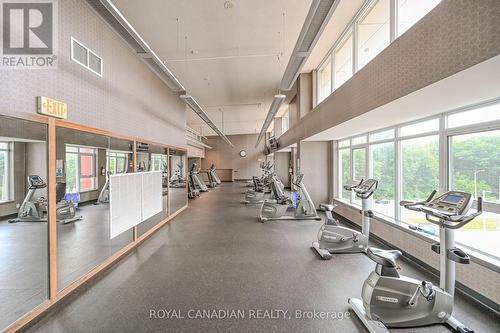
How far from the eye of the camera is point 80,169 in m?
3.70

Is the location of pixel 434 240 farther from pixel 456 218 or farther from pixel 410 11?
pixel 410 11

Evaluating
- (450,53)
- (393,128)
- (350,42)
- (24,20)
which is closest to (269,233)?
(393,128)

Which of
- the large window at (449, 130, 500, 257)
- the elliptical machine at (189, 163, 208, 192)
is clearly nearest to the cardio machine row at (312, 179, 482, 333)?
the large window at (449, 130, 500, 257)

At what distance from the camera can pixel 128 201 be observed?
399cm

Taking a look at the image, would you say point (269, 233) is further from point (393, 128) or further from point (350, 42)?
point (350, 42)

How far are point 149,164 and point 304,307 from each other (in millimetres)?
4294

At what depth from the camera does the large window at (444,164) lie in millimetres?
2693

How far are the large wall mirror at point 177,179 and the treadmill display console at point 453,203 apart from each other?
6.26 m

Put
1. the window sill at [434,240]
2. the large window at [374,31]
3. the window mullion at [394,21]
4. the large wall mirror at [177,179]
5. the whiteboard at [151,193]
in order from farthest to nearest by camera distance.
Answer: the large wall mirror at [177,179]
the whiteboard at [151,193]
the large window at [374,31]
the window mullion at [394,21]
the window sill at [434,240]

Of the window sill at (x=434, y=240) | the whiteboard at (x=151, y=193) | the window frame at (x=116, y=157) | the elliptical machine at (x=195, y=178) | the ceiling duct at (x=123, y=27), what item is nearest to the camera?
the ceiling duct at (x=123, y=27)

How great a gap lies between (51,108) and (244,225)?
4.70 meters

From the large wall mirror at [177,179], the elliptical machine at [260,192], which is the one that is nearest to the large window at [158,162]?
the large wall mirror at [177,179]

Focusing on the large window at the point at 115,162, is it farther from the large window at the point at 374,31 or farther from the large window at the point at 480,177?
the large window at the point at 480,177

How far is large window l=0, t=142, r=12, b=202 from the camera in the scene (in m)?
2.40
